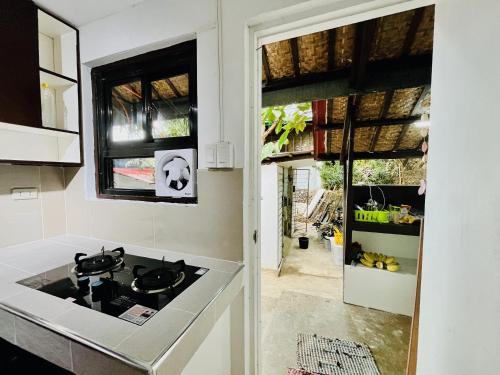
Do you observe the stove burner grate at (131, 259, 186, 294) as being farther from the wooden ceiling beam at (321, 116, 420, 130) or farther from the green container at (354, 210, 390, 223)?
the wooden ceiling beam at (321, 116, 420, 130)

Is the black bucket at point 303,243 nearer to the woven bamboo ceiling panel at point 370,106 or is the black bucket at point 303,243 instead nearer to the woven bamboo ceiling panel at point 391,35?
the woven bamboo ceiling panel at point 370,106

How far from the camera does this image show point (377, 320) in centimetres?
203

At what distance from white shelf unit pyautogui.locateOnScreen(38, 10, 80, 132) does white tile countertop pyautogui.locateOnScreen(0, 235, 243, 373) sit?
0.88 metres

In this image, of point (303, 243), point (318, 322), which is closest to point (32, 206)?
point (318, 322)

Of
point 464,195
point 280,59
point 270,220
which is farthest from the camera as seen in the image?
point 270,220

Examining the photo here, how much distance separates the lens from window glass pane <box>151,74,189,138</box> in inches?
48.5

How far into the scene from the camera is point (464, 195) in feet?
1.73

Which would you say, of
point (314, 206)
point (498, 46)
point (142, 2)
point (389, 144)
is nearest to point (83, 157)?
point (142, 2)

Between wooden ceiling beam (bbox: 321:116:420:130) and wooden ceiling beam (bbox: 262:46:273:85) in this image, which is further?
wooden ceiling beam (bbox: 321:116:420:130)

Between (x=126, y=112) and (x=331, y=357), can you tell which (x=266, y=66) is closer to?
(x=126, y=112)

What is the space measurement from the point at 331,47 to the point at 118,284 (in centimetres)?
179

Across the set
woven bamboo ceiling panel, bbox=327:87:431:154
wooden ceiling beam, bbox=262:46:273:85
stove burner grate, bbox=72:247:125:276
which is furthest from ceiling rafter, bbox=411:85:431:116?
stove burner grate, bbox=72:247:125:276

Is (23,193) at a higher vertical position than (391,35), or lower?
lower

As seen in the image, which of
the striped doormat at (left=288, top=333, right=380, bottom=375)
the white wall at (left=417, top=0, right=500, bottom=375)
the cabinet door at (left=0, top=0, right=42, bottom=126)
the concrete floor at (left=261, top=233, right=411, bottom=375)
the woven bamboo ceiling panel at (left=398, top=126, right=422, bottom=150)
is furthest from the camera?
the woven bamboo ceiling panel at (left=398, top=126, right=422, bottom=150)
